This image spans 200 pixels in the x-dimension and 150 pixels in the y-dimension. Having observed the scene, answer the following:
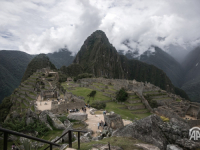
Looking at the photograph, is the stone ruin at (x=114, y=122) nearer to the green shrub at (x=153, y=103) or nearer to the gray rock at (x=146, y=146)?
the gray rock at (x=146, y=146)

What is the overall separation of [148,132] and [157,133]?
14.8 inches

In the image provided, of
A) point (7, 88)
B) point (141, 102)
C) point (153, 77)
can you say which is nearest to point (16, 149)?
point (141, 102)

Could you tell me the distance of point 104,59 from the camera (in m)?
185

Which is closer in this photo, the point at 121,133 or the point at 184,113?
the point at 121,133

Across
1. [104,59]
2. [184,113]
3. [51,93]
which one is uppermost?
[104,59]

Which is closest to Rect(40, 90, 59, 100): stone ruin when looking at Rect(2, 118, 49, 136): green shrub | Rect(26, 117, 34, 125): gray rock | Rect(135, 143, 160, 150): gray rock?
Rect(26, 117, 34, 125): gray rock

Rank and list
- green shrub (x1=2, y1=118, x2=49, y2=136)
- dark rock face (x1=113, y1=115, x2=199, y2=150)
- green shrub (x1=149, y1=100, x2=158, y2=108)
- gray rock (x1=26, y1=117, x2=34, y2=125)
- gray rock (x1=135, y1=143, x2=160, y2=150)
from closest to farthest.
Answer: gray rock (x1=135, y1=143, x2=160, y2=150) → dark rock face (x1=113, y1=115, x2=199, y2=150) → green shrub (x1=2, y1=118, x2=49, y2=136) → gray rock (x1=26, y1=117, x2=34, y2=125) → green shrub (x1=149, y1=100, x2=158, y2=108)

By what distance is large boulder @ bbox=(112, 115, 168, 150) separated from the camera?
16.8 ft

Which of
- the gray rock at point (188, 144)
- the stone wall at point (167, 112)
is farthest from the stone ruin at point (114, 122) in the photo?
the stone wall at point (167, 112)

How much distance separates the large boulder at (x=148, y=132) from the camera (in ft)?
16.8

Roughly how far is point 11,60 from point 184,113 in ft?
389

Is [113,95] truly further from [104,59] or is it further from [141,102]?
[104,59]

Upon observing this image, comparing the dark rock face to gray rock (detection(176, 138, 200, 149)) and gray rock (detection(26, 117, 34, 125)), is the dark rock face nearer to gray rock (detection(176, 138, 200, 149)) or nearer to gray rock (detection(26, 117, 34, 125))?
gray rock (detection(176, 138, 200, 149))

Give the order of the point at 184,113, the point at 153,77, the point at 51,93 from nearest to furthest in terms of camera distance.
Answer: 1. the point at 51,93
2. the point at 184,113
3. the point at 153,77
